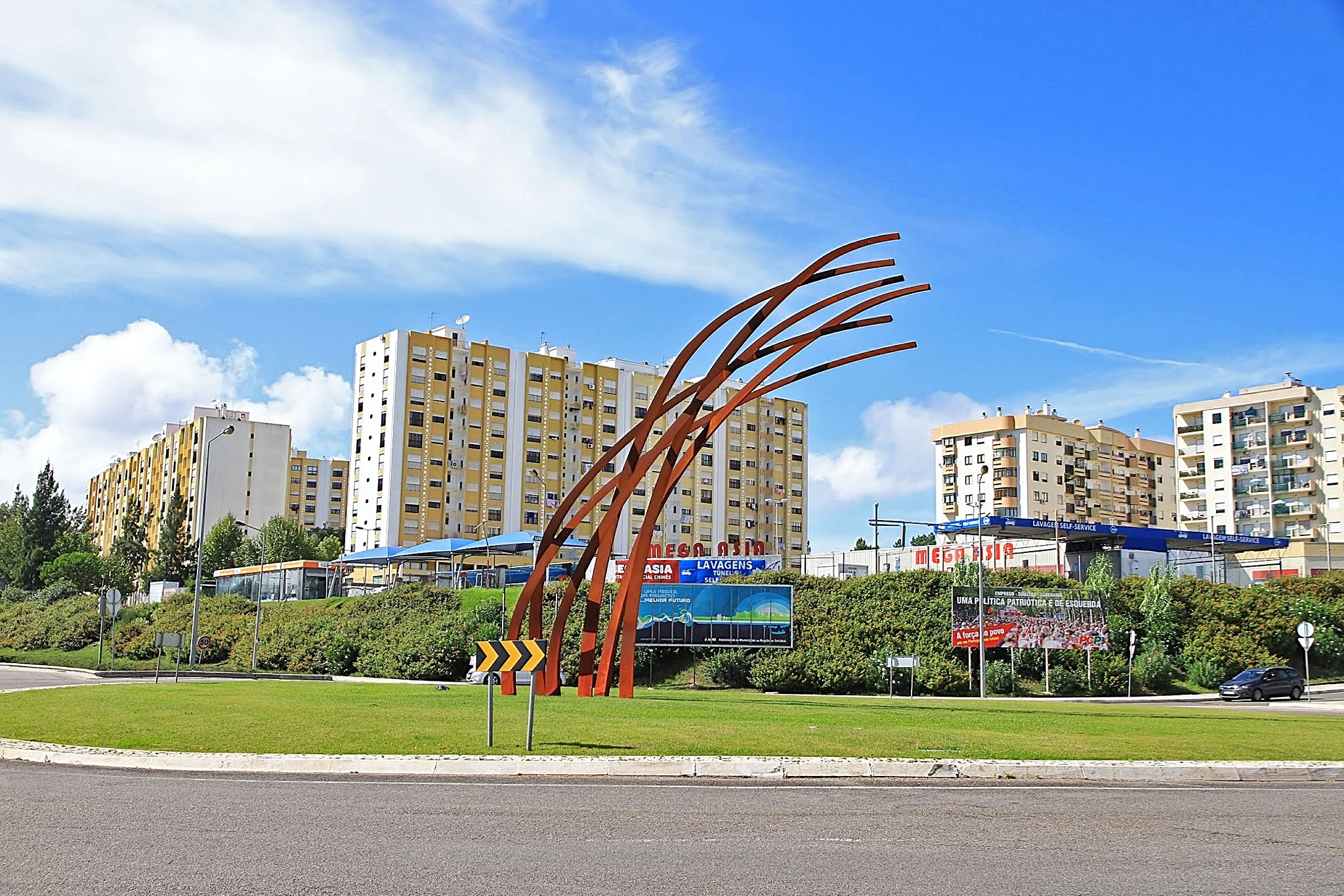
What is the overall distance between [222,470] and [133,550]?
15.6 metres

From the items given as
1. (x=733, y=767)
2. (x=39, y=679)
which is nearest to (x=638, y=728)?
(x=733, y=767)

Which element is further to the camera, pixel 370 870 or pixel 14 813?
pixel 14 813

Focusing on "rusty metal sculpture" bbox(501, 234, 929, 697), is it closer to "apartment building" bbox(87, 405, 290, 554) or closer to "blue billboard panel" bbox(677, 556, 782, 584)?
"blue billboard panel" bbox(677, 556, 782, 584)

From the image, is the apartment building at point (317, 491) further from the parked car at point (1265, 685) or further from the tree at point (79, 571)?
the parked car at point (1265, 685)

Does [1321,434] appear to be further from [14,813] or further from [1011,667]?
[14,813]


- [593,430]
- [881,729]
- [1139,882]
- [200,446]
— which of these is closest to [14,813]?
[1139,882]

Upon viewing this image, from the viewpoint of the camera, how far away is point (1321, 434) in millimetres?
109562

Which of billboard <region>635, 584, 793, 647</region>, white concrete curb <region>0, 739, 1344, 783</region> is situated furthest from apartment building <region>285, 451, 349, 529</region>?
white concrete curb <region>0, 739, 1344, 783</region>

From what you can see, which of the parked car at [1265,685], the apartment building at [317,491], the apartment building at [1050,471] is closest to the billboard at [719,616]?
the parked car at [1265,685]

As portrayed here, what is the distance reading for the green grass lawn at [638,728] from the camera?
15133 mm

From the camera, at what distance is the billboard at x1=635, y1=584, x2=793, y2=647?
152ft

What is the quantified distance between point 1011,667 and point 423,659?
77.1ft

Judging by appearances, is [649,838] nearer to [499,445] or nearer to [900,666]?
[900,666]

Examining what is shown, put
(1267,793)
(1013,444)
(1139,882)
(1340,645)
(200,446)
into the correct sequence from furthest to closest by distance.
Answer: (1013,444)
(200,446)
(1340,645)
(1267,793)
(1139,882)
